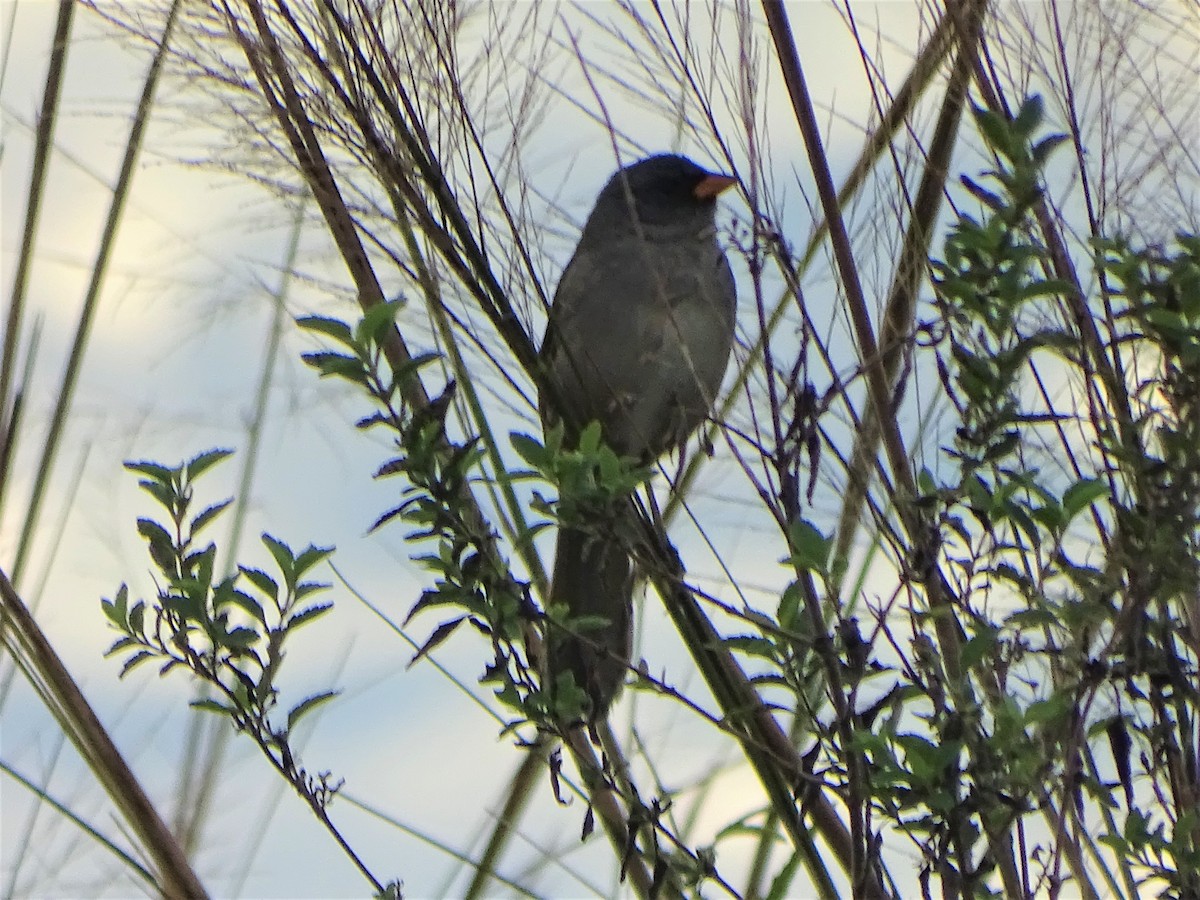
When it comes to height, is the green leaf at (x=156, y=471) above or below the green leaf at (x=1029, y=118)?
below

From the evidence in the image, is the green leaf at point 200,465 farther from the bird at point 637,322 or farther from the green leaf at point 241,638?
the bird at point 637,322

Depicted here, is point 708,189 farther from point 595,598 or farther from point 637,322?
point 595,598

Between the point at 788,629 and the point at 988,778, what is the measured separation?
0.27m

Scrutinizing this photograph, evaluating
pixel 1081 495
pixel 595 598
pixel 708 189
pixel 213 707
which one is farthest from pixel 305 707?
pixel 708 189

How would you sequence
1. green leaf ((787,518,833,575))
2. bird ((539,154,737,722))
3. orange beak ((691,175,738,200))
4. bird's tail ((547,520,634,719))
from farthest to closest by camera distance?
orange beak ((691,175,738,200))
bird ((539,154,737,722))
bird's tail ((547,520,634,719))
green leaf ((787,518,833,575))

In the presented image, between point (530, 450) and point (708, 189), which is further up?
point (708, 189)

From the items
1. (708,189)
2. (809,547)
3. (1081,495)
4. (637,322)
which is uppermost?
(708,189)

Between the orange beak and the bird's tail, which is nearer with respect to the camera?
the bird's tail

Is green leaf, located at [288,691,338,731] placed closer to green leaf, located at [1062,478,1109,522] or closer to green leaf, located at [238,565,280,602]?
green leaf, located at [238,565,280,602]

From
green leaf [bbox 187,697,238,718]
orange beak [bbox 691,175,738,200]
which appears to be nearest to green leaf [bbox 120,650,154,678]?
green leaf [bbox 187,697,238,718]

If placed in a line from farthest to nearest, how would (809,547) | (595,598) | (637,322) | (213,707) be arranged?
(637,322) → (595,598) → (213,707) → (809,547)

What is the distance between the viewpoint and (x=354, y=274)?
220 centimetres

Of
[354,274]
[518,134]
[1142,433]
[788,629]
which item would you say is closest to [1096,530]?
[1142,433]

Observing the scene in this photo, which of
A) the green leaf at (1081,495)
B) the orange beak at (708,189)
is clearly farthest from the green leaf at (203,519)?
the orange beak at (708,189)
